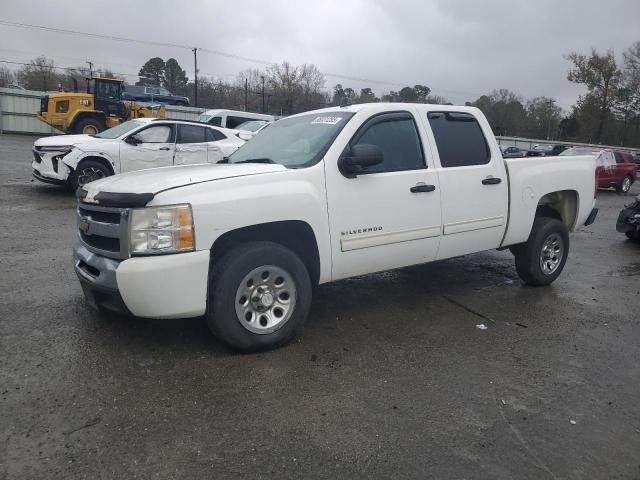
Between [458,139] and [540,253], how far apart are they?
70.6 inches

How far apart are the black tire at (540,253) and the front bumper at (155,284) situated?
154 inches

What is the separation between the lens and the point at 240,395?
315cm

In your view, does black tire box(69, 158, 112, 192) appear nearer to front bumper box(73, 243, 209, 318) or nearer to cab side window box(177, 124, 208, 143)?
cab side window box(177, 124, 208, 143)

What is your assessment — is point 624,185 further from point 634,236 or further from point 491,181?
point 491,181

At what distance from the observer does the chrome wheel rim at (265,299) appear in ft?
11.8

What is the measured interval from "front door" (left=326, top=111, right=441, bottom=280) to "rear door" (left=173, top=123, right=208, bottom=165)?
7211mm

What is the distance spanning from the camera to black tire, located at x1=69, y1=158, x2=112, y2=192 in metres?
9.91

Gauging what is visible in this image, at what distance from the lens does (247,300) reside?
3627 millimetres

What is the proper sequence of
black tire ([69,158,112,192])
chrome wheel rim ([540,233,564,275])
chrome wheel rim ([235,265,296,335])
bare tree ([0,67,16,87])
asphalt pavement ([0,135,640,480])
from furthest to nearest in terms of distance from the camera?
bare tree ([0,67,16,87])
black tire ([69,158,112,192])
chrome wheel rim ([540,233,564,275])
chrome wheel rim ([235,265,296,335])
asphalt pavement ([0,135,640,480])

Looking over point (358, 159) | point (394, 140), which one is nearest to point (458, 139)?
point (394, 140)

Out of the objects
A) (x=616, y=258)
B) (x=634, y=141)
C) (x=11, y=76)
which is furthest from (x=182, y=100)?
(x=634, y=141)

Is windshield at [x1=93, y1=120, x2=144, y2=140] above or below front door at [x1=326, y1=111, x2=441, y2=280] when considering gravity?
above

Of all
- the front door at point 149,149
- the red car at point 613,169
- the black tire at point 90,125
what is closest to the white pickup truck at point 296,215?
the front door at point 149,149

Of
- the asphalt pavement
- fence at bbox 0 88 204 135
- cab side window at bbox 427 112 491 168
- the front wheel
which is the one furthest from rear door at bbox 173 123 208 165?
fence at bbox 0 88 204 135
